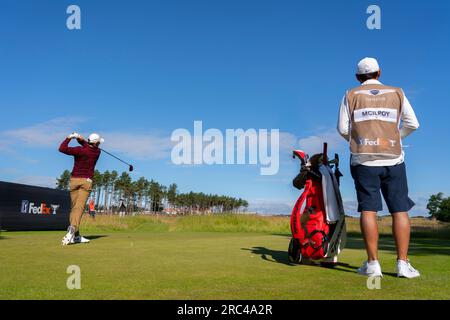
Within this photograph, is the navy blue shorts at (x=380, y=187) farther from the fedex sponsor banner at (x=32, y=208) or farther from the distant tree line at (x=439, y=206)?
the distant tree line at (x=439, y=206)

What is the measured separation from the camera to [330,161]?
219 inches

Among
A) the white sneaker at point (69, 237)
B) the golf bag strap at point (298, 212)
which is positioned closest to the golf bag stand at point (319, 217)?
the golf bag strap at point (298, 212)

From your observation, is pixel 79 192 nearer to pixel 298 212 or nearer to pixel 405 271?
pixel 298 212

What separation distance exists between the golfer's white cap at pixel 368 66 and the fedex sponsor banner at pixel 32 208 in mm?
14554

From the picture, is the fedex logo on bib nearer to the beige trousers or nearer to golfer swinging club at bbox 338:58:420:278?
golfer swinging club at bbox 338:58:420:278

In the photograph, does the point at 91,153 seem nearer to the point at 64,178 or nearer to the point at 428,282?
the point at 428,282

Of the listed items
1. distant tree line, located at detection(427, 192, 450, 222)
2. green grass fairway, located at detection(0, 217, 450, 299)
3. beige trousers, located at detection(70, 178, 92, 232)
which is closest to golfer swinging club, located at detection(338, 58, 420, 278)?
green grass fairway, located at detection(0, 217, 450, 299)

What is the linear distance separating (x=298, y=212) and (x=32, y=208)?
14867 millimetres

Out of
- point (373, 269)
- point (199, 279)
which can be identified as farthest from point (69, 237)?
point (373, 269)

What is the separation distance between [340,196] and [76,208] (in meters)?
5.70

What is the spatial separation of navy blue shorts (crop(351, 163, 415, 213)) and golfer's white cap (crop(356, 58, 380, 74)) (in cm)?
111

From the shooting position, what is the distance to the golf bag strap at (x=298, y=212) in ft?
17.6

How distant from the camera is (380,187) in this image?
468 centimetres
